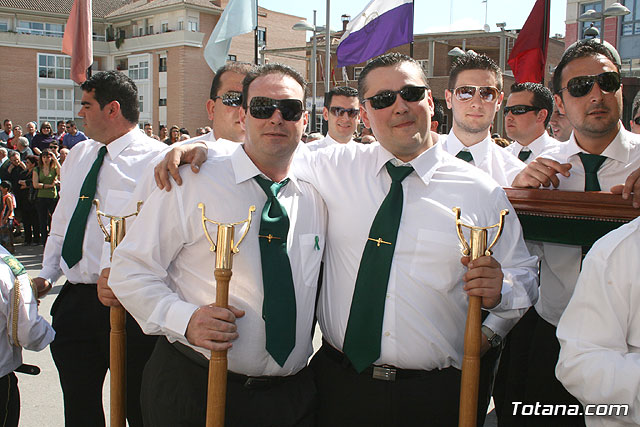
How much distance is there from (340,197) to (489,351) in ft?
3.40

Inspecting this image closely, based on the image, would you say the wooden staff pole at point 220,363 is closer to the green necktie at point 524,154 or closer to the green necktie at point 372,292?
the green necktie at point 372,292

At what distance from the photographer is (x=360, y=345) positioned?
109 inches

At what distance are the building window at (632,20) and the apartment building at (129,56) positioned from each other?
30.7 meters

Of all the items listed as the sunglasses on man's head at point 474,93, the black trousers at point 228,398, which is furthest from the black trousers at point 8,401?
A: the sunglasses on man's head at point 474,93

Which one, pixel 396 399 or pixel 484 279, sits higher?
pixel 484 279

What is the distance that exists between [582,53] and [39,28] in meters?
54.9

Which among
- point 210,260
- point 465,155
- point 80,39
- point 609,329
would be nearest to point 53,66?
point 80,39

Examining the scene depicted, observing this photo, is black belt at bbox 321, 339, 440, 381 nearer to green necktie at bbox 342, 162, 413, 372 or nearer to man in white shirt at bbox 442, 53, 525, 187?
green necktie at bbox 342, 162, 413, 372

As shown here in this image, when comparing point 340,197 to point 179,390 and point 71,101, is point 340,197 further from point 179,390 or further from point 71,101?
point 71,101

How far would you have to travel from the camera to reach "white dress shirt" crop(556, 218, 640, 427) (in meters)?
1.97

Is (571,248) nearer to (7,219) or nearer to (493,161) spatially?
(493,161)

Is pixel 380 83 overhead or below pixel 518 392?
overhead

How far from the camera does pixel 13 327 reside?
3.43 meters

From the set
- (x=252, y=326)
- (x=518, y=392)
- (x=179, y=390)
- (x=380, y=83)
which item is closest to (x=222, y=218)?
(x=252, y=326)
